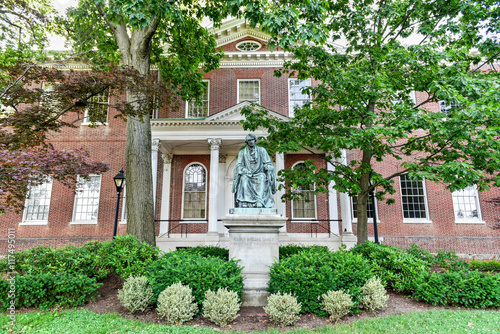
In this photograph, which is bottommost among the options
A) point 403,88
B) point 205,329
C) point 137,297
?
point 205,329

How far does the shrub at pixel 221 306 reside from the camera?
194 inches

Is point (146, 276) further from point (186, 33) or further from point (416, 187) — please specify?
point (416, 187)

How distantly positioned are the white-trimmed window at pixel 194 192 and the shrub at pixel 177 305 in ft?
35.1

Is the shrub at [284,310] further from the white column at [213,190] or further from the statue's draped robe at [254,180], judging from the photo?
the white column at [213,190]

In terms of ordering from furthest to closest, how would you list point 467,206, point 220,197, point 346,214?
point 220,197 → point 467,206 → point 346,214

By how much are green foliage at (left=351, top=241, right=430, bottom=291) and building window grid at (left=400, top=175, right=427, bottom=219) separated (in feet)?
32.7

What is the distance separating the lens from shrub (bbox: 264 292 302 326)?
4.93 meters

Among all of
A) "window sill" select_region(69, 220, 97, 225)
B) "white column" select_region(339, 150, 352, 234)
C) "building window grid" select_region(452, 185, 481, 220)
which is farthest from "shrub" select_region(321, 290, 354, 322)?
"window sill" select_region(69, 220, 97, 225)

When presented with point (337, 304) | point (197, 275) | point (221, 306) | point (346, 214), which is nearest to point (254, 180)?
point (197, 275)

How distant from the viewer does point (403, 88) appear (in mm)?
8734

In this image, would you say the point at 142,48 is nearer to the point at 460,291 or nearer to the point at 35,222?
the point at 460,291

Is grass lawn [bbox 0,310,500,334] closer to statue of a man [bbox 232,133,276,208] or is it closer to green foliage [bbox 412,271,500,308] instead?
green foliage [bbox 412,271,500,308]

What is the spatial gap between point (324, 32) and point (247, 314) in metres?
6.70

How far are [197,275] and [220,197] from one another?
1053 centimetres
